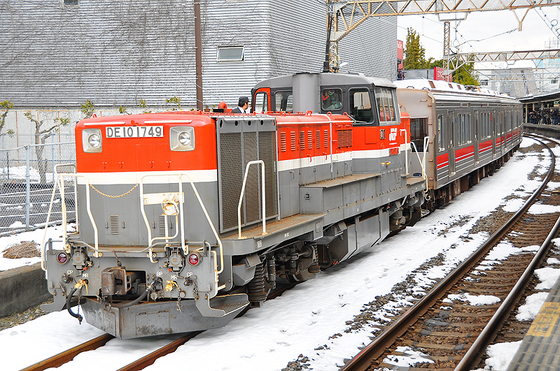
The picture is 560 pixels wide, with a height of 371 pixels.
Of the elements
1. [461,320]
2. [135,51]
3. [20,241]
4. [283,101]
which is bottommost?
[461,320]

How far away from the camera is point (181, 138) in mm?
6270

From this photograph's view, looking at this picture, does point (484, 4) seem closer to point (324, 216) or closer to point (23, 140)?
point (324, 216)

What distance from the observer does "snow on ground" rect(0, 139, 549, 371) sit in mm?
5871

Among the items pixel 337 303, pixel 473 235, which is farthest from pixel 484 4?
pixel 337 303

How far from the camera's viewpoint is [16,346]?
20.8 ft

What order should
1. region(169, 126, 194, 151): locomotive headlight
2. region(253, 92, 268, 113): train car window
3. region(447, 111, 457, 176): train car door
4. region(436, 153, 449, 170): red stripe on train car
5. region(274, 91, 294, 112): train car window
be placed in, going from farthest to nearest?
region(447, 111, 457, 176): train car door
region(436, 153, 449, 170): red stripe on train car
region(253, 92, 268, 113): train car window
region(274, 91, 294, 112): train car window
region(169, 126, 194, 151): locomotive headlight

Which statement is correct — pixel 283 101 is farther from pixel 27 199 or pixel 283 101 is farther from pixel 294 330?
pixel 27 199

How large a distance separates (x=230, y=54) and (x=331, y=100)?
1343 cm

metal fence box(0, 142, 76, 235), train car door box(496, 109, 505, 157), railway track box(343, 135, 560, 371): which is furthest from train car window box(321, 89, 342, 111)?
train car door box(496, 109, 505, 157)

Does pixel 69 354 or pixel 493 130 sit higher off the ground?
pixel 493 130

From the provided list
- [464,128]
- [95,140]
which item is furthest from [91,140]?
[464,128]

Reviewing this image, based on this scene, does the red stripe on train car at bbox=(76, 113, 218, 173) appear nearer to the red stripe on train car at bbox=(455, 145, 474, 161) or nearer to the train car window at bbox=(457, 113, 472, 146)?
the red stripe on train car at bbox=(455, 145, 474, 161)

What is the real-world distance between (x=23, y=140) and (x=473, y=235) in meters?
19.1

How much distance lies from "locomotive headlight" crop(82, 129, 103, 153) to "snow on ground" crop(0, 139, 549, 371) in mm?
2194
